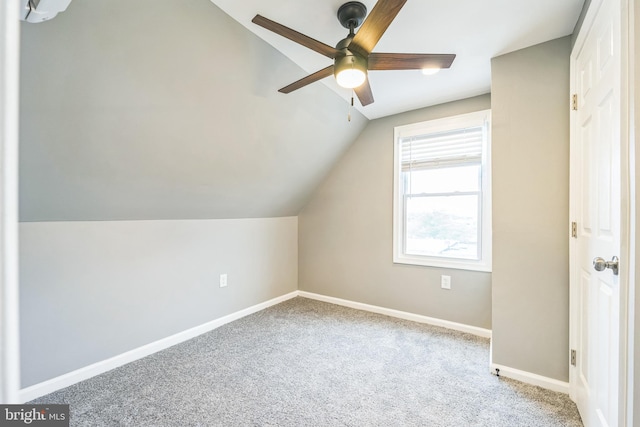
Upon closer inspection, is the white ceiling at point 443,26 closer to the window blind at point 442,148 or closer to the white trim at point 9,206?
the window blind at point 442,148

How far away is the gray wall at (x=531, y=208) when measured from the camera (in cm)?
187

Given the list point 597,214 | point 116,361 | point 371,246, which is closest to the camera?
point 597,214

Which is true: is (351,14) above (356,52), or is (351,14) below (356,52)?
above

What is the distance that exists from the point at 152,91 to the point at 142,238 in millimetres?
1224

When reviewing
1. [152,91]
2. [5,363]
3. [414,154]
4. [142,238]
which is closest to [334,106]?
[414,154]

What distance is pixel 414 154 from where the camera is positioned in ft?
10.2

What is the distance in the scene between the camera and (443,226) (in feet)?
9.77

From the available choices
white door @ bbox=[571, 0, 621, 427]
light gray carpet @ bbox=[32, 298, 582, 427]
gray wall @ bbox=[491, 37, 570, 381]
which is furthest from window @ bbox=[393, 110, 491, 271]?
white door @ bbox=[571, 0, 621, 427]

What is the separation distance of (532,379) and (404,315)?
4.21 feet

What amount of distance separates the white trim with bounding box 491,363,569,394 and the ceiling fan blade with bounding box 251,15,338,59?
234 cm

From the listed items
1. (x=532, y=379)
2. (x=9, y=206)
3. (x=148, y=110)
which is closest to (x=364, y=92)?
(x=148, y=110)

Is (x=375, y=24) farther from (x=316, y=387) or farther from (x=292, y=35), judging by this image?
(x=316, y=387)

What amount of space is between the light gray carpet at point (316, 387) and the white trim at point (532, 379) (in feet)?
0.17

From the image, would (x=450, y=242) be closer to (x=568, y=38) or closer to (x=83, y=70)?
(x=568, y=38)
